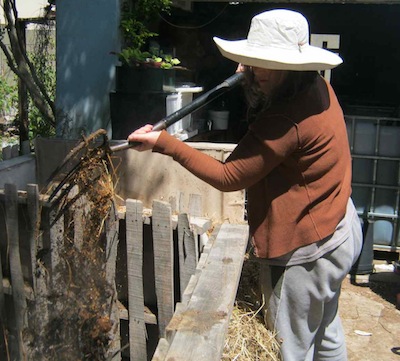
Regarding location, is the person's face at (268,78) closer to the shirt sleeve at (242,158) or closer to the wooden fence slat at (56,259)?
the shirt sleeve at (242,158)

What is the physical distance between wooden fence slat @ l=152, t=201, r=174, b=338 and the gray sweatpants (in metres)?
0.96

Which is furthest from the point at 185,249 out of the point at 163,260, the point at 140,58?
the point at 140,58

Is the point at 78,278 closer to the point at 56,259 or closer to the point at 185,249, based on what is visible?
the point at 56,259

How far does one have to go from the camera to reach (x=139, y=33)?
17.3 feet

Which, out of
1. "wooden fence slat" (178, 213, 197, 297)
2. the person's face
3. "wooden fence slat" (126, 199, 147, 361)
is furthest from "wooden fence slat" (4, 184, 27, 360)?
the person's face

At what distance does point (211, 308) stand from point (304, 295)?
416 millimetres

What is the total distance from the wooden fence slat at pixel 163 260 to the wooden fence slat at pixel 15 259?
2.91 ft

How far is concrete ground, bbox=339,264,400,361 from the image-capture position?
14.5 ft

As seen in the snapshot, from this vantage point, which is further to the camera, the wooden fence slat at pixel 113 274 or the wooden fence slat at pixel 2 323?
the wooden fence slat at pixel 2 323

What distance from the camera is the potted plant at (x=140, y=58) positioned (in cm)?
479

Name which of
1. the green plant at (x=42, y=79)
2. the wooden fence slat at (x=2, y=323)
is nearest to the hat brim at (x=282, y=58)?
the wooden fence slat at (x=2, y=323)

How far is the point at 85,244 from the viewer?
3.43 m

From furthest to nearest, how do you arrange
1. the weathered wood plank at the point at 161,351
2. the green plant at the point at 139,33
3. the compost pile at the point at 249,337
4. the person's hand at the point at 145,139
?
the green plant at the point at 139,33 < the compost pile at the point at 249,337 < the person's hand at the point at 145,139 < the weathered wood plank at the point at 161,351

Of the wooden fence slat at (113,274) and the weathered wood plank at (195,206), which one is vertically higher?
the weathered wood plank at (195,206)
